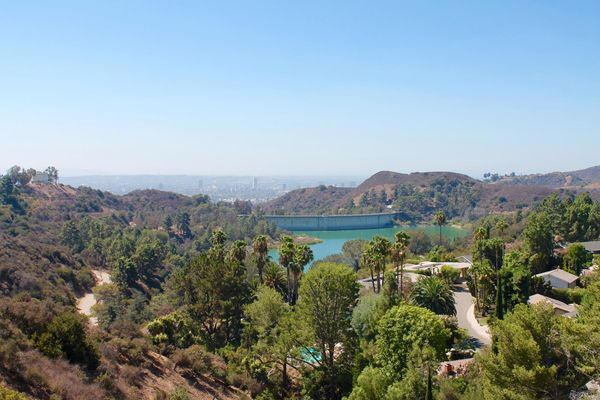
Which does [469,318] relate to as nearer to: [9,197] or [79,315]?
[79,315]

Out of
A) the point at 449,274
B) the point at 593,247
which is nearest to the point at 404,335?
the point at 449,274

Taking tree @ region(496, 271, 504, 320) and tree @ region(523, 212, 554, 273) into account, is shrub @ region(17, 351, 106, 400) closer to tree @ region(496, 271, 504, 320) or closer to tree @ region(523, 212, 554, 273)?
tree @ region(496, 271, 504, 320)

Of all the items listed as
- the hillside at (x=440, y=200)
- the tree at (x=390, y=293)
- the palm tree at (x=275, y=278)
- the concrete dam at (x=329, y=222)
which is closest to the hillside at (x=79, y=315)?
the palm tree at (x=275, y=278)

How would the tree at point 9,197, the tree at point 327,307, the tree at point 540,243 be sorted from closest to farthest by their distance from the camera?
the tree at point 327,307, the tree at point 540,243, the tree at point 9,197

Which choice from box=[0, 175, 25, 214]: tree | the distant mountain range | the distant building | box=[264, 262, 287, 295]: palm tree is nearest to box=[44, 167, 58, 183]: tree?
the distant building

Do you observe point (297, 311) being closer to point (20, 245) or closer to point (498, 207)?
point (20, 245)

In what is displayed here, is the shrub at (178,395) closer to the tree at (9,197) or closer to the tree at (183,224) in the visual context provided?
the tree at (9,197)
